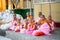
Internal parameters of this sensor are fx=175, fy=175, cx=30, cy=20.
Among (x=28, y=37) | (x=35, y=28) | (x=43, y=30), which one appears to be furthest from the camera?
(x=35, y=28)

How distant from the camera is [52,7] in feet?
12.4

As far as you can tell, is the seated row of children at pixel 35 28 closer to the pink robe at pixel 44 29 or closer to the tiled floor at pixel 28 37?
the pink robe at pixel 44 29

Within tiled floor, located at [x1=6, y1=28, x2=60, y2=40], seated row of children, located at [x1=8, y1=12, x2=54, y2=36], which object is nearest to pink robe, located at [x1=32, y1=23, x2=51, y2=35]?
seated row of children, located at [x1=8, y1=12, x2=54, y2=36]

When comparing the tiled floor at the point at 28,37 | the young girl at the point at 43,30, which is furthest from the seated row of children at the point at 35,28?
the tiled floor at the point at 28,37

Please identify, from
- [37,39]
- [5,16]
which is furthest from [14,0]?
[37,39]

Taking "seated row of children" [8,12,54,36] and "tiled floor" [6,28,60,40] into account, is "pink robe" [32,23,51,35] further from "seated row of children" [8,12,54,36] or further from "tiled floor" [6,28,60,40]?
"tiled floor" [6,28,60,40]

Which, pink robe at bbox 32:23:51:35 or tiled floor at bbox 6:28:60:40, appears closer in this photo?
tiled floor at bbox 6:28:60:40

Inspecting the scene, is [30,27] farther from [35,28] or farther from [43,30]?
[43,30]

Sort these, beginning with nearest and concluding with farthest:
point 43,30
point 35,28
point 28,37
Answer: point 28,37
point 43,30
point 35,28

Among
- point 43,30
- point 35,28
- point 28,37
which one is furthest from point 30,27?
point 28,37

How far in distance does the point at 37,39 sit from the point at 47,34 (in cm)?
33

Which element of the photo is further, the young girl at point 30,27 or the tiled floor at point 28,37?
the young girl at point 30,27

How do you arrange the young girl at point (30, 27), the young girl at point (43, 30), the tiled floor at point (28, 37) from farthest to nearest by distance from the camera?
1. the young girl at point (30, 27)
2. the young girl at point (43, 30)
3. the tiled floor at point (28, 37)

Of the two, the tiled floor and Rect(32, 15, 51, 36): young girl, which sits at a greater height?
Rect(32, 15, 51, 36): young girl
